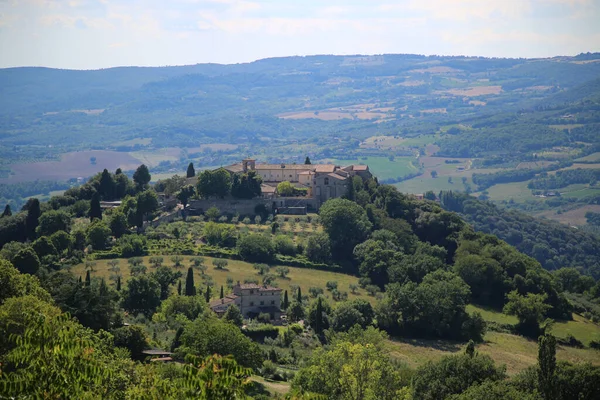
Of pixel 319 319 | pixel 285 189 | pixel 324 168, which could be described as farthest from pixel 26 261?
pixel 324 168

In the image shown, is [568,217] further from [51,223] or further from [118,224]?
[51,223]

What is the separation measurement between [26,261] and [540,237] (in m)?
102

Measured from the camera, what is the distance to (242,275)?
71.1m

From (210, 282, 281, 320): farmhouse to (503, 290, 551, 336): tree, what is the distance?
1967 centimetres

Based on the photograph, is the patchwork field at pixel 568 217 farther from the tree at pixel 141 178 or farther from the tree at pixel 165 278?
the tree at pixel 165 278

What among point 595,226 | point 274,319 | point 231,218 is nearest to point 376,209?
point 231,218

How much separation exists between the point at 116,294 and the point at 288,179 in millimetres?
42463

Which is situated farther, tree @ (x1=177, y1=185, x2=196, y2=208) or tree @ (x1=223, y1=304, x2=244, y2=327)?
tree @ (x1=177, y1=185, x2=196, y2=208)

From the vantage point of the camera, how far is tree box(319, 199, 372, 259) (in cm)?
8006

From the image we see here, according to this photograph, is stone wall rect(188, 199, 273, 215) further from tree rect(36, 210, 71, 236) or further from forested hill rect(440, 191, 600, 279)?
forested hill rect(440, 191, 600, 279)

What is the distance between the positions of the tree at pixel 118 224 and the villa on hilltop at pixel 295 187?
11.6m

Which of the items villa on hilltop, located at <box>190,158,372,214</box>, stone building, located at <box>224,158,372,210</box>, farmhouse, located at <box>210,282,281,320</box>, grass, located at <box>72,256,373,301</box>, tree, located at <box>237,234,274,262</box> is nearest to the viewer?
farmhouse, located at <box>210,282,281,320</box>

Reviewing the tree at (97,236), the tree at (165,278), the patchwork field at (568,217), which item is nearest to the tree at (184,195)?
the tree at (97,236)

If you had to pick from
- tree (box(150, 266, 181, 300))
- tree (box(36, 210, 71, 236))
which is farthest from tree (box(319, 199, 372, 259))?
tree (box(36, 210, 71, 236))
